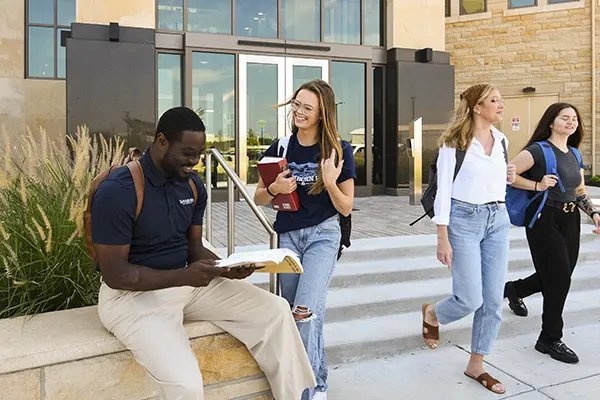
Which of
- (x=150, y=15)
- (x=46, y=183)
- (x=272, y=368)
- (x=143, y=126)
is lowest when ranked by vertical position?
(x=272, y=368)

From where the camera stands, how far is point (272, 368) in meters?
2.65

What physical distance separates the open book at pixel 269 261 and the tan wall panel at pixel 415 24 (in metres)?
11.0

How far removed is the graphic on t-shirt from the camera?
118 inches

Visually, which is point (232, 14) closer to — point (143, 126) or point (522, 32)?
point (143, 126)

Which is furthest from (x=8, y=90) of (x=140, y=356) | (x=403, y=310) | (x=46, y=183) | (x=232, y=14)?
(x=140, y=356)

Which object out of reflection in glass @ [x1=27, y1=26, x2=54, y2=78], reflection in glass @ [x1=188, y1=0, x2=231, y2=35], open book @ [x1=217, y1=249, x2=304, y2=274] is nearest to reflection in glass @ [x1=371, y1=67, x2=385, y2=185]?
reflection in glass @ [x1=188, y1=0, x2=231, y2=35]

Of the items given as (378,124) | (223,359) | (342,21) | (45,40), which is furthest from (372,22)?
(223,359)

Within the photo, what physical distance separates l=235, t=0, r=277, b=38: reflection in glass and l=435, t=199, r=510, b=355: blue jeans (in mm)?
9278

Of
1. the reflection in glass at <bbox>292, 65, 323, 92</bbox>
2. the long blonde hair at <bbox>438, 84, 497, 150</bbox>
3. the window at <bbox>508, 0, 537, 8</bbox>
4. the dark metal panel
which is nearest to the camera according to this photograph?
the long blonde hair at <bbox>438, 84, 497, 150</bbox>

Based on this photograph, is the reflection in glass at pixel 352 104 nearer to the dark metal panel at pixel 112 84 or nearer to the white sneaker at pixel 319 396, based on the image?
the dark metal panel at pixel 112 84

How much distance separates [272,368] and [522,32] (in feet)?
59.8

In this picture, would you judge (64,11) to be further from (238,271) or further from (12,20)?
(238,271)

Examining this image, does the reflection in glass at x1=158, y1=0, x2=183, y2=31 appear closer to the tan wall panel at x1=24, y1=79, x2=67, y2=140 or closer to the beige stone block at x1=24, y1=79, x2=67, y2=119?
the tan wall panel at x1=24, y1=79, x2=67, y2=140

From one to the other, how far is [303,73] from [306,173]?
933cm
